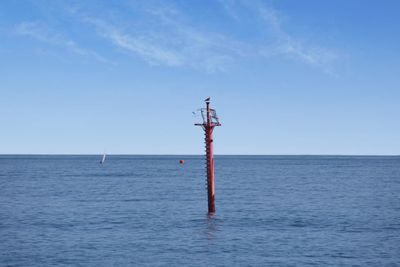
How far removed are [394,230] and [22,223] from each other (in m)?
30.6

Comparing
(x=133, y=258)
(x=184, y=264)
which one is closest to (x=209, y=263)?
(x=184, y=264)

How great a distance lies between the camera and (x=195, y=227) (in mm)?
40656

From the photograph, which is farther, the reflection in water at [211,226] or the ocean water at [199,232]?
the reflection in water at [211,226]

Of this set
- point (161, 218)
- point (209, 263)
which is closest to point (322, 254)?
point (209, 263)

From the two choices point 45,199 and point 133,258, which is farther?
point 45,199

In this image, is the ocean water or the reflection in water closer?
the ocean water

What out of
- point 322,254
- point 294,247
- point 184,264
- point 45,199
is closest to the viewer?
point 184,264

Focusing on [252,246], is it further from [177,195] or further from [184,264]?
[177,195]

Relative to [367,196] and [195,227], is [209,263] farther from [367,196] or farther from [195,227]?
[367,196]

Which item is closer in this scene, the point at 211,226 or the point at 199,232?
the point at 199,232

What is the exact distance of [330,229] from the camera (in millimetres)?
39906

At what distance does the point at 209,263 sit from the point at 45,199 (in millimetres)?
41308

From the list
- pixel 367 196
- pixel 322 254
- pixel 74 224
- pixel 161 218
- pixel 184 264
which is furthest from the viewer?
pixel 367 196

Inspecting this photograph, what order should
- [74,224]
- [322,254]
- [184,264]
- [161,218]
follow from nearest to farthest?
[184,264] → [322,254] → [74,224] → [161,218]
